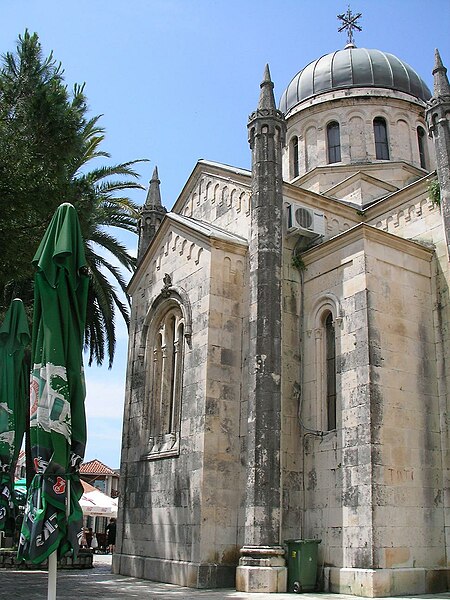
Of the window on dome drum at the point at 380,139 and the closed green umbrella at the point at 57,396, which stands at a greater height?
the window on dome drum at the point at 380,139

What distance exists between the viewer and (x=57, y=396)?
7836mm

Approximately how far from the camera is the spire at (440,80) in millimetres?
15625

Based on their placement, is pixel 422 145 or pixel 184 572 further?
pixel 422 145

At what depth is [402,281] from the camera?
48.2 ft

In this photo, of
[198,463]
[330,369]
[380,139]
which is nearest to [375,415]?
[330,369]

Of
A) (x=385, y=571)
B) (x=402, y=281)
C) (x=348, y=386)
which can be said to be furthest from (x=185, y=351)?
(x=385, y=571)

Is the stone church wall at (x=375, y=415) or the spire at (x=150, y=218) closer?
the stone church wall at (x=375, y=415)

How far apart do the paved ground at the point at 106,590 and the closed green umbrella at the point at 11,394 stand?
1321 millimetres

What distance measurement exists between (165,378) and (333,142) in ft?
37.0

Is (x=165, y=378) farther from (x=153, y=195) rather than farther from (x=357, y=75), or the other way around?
(x=357, y=75)

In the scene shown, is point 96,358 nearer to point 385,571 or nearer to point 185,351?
point 185,351

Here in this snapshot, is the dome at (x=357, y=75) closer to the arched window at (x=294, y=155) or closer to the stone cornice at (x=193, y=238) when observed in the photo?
the arched window at (x=294, y=155)

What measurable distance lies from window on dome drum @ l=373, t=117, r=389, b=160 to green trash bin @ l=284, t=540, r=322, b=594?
14516 mm

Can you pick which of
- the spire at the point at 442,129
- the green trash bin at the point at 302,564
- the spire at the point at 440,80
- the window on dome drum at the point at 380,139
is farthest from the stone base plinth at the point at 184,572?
the window on dome drum at the point at 380,139
